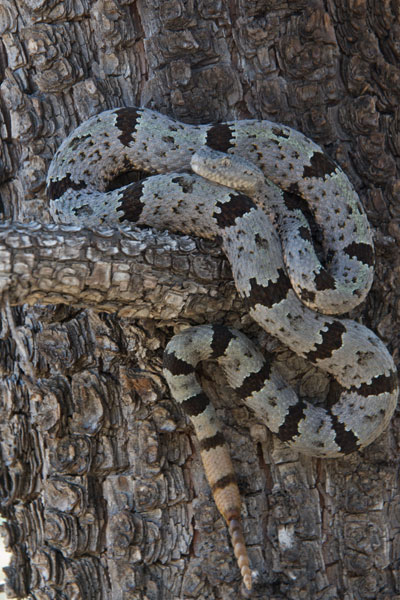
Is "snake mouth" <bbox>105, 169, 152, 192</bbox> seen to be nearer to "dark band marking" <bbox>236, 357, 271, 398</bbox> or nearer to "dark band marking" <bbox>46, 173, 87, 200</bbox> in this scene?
"dark band marking" <bbox>46, 173, 87, 200</bbox>

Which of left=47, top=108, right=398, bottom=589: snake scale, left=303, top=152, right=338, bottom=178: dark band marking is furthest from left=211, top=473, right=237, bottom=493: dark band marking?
left=303, top=152, right=338, bottom=178: dark band marking

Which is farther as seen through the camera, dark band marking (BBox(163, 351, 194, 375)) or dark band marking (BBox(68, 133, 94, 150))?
dark band marking (BBox(68, 133, 94, 150))

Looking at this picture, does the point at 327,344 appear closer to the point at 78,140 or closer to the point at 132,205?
the point at 132,205

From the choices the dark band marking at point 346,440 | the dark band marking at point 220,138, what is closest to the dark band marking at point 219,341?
the dark band marking at point 346,440

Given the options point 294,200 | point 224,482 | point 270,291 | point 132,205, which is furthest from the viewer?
point 294,200

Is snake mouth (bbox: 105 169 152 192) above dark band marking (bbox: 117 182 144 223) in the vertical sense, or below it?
above

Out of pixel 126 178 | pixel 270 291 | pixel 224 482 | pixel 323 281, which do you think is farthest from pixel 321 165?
pixel 224 482
